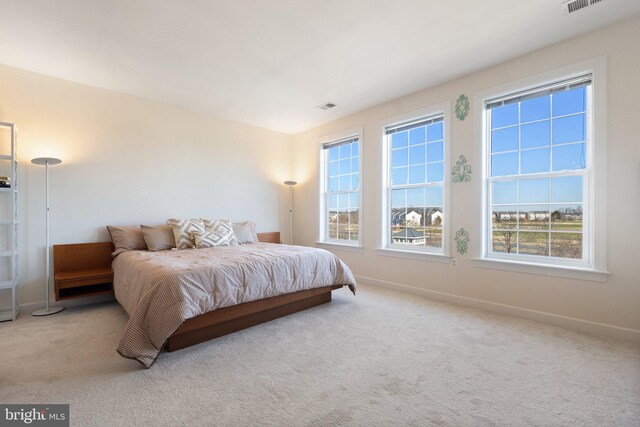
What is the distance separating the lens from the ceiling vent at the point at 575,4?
7.29ft

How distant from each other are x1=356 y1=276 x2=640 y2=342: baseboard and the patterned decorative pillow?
2391 mm

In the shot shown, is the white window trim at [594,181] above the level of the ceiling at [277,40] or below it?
below

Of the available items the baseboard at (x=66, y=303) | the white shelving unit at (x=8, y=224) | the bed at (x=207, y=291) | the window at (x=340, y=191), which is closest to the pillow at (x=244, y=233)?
the bed at (x=207, y=291)

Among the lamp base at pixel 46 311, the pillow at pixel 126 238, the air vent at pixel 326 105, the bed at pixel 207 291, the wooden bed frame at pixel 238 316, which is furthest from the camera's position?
the air vent at pixel 326 105

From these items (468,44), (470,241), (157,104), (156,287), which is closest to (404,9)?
(468,44)

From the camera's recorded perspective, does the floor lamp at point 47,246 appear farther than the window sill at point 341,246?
No

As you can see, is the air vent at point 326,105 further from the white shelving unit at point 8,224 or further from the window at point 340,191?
the white shelving unit at point 8,224

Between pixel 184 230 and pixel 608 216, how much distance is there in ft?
14.6

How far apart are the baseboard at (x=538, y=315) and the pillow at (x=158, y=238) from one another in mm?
3042

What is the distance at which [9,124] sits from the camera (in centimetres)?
293

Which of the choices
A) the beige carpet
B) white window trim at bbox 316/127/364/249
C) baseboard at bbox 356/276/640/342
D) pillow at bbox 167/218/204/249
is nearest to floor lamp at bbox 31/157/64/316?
the beige carpet

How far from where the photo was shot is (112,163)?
3.80m

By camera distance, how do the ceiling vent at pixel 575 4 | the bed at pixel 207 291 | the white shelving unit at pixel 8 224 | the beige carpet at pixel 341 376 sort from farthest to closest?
the white shelving unit at pixel 8 224, the ceiling vent at pixel 575 4, the bed at pixel 207 291, the beige carpet at pixel 341 376

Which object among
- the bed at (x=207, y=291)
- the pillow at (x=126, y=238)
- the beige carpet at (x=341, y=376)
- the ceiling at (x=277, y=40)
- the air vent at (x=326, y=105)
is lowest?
the beige carpet at (x=341, y=376)
